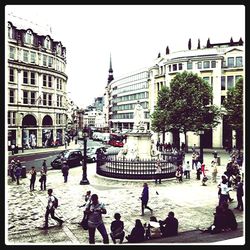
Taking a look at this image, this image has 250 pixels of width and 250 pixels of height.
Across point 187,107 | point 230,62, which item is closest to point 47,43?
point 187,107

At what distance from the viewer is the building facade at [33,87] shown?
50156mm

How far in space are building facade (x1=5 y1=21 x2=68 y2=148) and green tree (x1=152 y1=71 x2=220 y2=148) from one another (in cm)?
2017

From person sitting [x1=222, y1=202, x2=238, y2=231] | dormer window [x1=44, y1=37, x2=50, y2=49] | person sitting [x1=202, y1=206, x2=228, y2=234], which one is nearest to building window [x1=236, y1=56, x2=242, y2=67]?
dormer window [x1=44, y1=37, x2=50, y2=49]

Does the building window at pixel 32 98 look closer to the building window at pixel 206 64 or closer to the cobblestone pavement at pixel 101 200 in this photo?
the building window at pixel 206 64

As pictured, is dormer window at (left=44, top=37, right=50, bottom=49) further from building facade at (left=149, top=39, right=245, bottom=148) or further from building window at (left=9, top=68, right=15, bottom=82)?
building facade at (left=149, top=39, right=245, bottom=148)

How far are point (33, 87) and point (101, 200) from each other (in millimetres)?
40048

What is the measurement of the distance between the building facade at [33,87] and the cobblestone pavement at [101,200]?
28.0 metres

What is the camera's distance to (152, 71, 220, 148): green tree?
44.0m

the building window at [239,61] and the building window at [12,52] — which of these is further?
the building window at [239,61]

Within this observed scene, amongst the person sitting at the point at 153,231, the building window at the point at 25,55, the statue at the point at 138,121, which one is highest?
the building window at the point at 25,55

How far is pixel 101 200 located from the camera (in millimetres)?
17641

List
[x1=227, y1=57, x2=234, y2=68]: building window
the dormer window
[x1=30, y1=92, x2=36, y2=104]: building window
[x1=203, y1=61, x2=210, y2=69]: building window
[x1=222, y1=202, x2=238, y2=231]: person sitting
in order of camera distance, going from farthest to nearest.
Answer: the dormer window, [x1=203, y1=61, x2=210, y2=69]: building window, [x1=227, y1=57, x2=234, y2=68]: building window, [x1=30, y1=92, x2=36, y2=104]: building window, [x1=222, y1=202, x2=238, y2=231]: person sitting

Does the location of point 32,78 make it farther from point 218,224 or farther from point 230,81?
point 218,224

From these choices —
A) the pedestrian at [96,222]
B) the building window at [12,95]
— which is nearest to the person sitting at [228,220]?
the pedestrian at [96,222]
